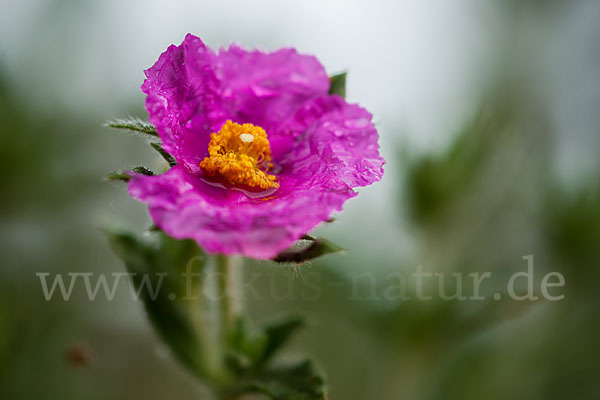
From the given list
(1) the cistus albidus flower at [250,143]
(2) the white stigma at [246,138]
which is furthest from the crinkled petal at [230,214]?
(2) the white stigma at [246,138]

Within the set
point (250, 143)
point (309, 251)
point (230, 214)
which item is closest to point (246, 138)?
point (250, 143)

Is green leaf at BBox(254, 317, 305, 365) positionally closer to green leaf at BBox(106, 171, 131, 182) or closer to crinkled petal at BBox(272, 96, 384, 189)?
crinkled petal at BBox(272, 96, 384, 189)

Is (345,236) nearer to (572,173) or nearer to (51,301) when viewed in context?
(572,173)

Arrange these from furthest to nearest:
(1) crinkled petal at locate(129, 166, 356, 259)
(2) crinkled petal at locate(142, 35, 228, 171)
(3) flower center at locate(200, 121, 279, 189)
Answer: (3) flower center at locate(200, 121, 279, 189), (2) crinkled petal at locate(142, 35, 228, 171), (1) crinkled petal at locate(129, 166, 356, 259)

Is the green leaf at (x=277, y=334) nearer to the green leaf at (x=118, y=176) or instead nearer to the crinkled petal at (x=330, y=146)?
the crinkled petal at (x=330, y=146)

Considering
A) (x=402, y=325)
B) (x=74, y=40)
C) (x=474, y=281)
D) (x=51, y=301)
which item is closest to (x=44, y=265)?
(x=51, y=301)

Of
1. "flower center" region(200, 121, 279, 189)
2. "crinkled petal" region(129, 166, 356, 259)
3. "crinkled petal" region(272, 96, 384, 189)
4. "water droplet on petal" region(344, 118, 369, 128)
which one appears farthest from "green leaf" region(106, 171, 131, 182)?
"water droplet on petal" region(344, 118, 369, 128)

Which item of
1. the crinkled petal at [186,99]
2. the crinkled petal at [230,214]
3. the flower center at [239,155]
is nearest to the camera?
the crinkled petal at [230,214]
